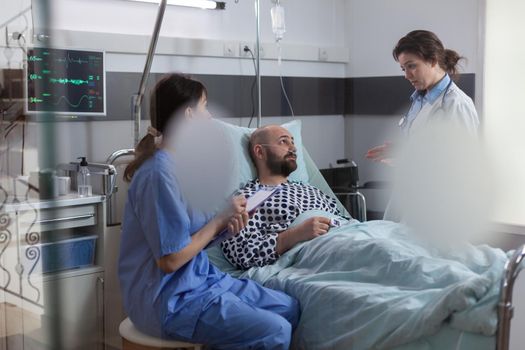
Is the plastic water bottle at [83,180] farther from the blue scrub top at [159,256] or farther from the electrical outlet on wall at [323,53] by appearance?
the electrical outlet on wall at [323,53]

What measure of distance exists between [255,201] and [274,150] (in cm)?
14

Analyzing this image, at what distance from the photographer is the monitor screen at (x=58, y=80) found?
914mm

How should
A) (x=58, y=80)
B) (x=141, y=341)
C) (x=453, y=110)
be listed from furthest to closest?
(x=141, y=341) < (x=453, y=110) < (x=58, y=80)

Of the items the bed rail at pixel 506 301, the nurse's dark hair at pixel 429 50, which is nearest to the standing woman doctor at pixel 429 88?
the nurse's dark hair at pixel 429 50

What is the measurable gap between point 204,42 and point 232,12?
0.09 meters

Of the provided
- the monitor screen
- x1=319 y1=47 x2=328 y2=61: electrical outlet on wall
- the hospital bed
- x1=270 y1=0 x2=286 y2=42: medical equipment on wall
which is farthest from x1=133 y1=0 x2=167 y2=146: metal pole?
the hospital bed

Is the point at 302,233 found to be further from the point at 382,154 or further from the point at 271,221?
the point at 382,154

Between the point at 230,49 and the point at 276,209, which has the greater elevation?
the point at 230,49

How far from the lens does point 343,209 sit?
1.37m

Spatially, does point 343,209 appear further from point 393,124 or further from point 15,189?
point 15,189

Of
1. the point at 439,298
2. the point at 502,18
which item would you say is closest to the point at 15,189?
the point at 439,298

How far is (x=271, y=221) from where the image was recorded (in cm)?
145

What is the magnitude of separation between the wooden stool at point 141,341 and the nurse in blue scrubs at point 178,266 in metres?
0.01

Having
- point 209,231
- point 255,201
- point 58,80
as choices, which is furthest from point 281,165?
point 58,80
